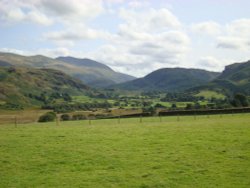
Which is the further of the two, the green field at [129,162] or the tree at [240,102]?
the tree at [240,102]

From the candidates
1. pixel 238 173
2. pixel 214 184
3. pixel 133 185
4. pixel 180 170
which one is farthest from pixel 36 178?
pixel 238 173

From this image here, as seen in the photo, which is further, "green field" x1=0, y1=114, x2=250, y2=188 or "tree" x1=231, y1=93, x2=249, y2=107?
"tree" x1=231, y1=93, x2=249, y2=107

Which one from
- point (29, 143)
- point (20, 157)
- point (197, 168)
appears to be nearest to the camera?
point (197, 168)

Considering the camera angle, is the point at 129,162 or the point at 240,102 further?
the point at 240,102

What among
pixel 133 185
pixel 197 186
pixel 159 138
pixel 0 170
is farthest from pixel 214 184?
pixel 159 138

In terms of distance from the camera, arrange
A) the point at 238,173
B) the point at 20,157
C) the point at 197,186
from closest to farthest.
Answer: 1. the point at 197,186
2. the point at 238,173
3. the point at 20,157

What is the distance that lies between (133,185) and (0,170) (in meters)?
9.88

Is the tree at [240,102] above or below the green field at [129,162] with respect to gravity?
above

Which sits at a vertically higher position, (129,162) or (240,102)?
(240,102)

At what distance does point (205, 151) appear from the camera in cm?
2608

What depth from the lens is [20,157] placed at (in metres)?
25.9

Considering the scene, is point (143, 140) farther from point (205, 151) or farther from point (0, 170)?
point (0, 170)

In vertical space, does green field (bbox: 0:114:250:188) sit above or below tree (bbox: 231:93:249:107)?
below

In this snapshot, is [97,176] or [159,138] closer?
[97,176]
